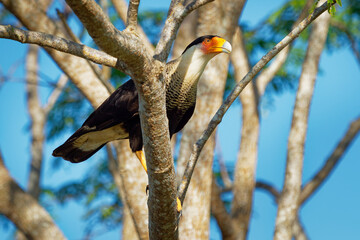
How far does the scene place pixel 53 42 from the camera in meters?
2.32

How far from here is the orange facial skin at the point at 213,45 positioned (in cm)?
394

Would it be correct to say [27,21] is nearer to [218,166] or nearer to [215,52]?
[215,52]

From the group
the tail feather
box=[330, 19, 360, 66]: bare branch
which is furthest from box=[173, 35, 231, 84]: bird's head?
box=[330, 19, 360, 66]: bare branch

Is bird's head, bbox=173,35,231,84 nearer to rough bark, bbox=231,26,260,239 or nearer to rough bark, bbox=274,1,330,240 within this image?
rough bark, bbox=274,1,330,240

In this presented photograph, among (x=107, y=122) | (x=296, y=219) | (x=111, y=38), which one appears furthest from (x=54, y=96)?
(x=111, y=38)

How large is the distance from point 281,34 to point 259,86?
61.6 inches

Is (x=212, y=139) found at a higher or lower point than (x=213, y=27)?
lower

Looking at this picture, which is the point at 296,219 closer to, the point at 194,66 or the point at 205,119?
the point at 205,119

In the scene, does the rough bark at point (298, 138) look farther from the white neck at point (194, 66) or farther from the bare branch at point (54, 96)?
the bare branch at point (54, 96)

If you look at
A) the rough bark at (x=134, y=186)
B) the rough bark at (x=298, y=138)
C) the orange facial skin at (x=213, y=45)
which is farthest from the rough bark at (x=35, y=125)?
the orange facial skin at (x=213, y=45)

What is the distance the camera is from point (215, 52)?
3.96 m

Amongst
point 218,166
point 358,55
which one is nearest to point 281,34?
point 358,55

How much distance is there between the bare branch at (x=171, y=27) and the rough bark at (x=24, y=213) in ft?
8.69

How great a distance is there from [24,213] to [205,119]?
79.1 inches
